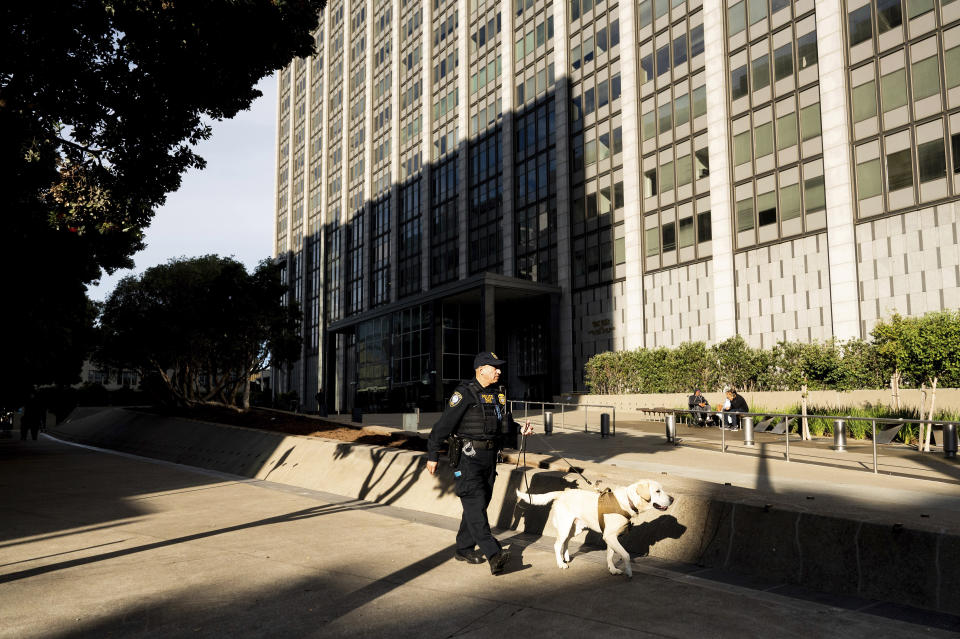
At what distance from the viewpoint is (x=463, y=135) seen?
52.3 meters

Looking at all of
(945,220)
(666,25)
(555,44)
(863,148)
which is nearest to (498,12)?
(555,44)

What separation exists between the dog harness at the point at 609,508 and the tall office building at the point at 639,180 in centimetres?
2718

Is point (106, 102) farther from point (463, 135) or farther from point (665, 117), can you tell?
point (463, 135)

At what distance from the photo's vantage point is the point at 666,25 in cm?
3856

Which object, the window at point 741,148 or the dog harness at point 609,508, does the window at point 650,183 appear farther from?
the dog harness at point 609,508

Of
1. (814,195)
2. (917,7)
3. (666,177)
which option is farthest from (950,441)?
(666,177)

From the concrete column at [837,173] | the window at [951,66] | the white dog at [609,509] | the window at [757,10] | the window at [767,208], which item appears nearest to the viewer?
the white dog at [609,509]

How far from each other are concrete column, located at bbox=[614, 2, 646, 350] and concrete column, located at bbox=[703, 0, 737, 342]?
4800 millimetres

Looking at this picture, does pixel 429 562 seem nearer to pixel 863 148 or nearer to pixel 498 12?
pixel 863 148

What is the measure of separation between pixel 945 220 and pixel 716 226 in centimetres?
1046

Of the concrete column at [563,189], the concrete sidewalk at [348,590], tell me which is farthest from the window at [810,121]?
the concrete sidewalk at [348,590]

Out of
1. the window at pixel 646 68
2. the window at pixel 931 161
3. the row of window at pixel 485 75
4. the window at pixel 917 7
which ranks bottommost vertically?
the window at pixel 931 161

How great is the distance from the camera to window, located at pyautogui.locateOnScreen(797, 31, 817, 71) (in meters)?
31.8

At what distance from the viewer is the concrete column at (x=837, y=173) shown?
2955cm
